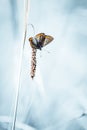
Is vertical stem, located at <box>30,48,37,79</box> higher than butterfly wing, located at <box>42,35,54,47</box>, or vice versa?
butterfly wing, located at <box>42,35,54,47</box>

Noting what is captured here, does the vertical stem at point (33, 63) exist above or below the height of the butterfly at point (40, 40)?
below

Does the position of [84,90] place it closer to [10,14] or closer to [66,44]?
[66,44]

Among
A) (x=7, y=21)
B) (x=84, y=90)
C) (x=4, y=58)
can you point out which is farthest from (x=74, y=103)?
(x=7, y=21)

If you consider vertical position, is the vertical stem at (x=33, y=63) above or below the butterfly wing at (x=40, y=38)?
below

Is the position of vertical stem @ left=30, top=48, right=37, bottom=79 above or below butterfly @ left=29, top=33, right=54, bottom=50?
below

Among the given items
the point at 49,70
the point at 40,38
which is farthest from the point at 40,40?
the point at 49,70

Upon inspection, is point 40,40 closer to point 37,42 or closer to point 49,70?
point 37,42
